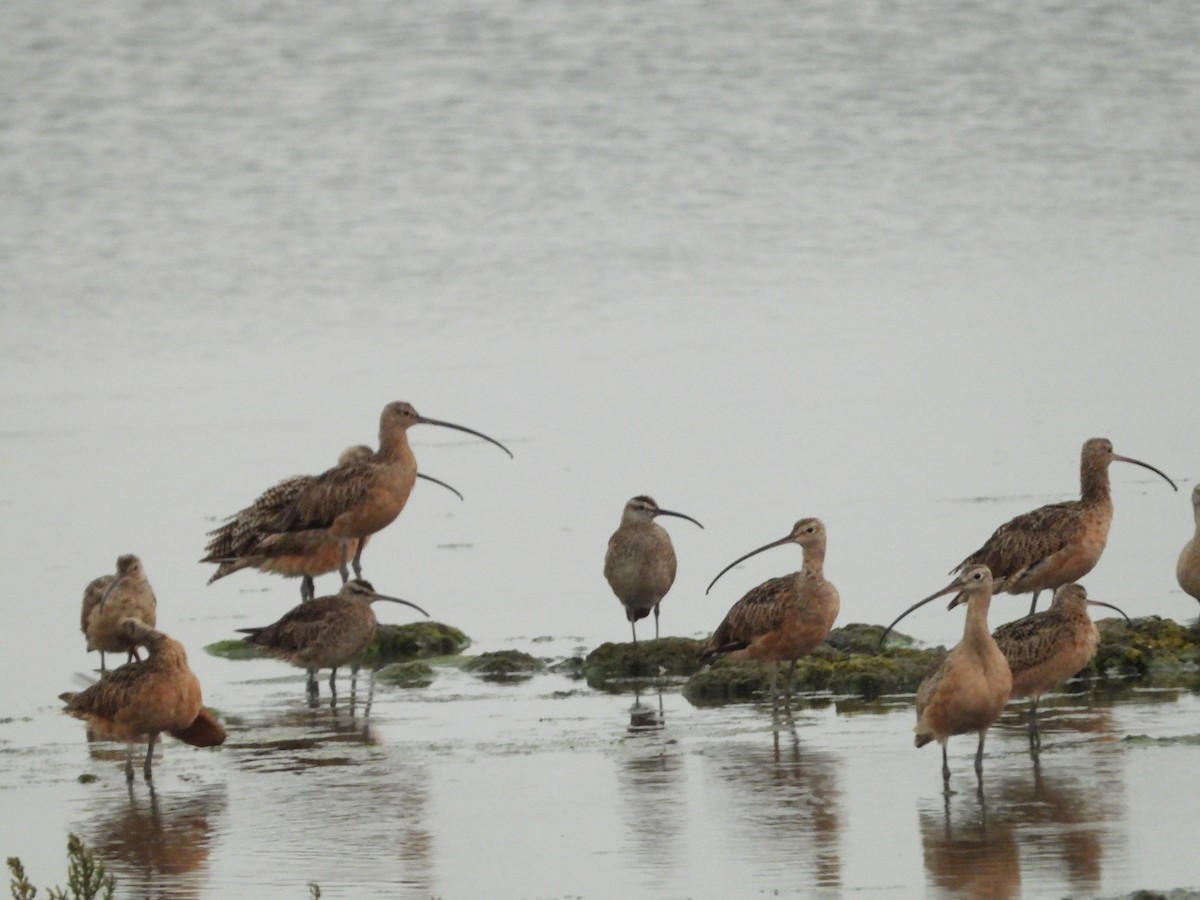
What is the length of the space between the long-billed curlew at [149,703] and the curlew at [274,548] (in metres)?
3.92

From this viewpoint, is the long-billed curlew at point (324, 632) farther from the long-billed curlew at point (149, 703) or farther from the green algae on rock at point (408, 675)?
the long-billed curlew at point (149, 703)

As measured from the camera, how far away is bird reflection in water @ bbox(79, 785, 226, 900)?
9.20 meters

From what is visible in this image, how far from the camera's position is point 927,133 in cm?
3431

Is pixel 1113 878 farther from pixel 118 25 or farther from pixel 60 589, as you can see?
pixel 118 25

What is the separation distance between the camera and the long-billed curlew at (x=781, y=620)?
472 inches

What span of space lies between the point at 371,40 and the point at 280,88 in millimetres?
3358

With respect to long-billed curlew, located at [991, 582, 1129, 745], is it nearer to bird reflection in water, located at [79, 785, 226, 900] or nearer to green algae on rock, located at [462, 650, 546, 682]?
green algae on rock, located at [462, 650, 546, 682]

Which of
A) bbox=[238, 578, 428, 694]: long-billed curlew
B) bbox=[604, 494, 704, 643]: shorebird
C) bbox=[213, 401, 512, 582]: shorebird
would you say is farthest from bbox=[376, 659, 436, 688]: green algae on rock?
bbox=[213, 401, 512, 582]: shorebird

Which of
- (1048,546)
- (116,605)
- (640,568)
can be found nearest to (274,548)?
(116,605)

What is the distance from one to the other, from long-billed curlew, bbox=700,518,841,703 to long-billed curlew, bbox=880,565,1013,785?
179 centimetres

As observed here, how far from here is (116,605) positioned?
43.3ft

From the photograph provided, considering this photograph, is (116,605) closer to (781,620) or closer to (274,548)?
(274,548)

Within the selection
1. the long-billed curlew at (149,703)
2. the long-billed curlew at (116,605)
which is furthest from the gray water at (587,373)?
the long-billed curlew at (116,605)

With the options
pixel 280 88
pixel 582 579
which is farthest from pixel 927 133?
pixel 582 579
